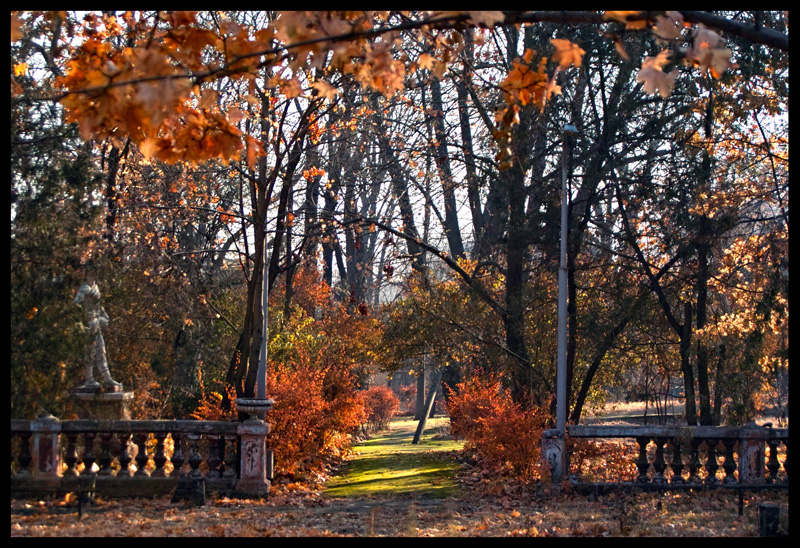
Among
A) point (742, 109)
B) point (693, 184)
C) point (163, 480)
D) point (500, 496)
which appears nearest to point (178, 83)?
point (163, 480)

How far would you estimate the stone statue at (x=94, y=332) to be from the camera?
10039mm

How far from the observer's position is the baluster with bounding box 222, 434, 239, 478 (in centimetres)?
1120

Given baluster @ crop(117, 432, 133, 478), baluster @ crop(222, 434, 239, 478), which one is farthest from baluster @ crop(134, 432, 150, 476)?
baluster @ crop(222, 434, 239, 478)

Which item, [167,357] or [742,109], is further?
[167,357]

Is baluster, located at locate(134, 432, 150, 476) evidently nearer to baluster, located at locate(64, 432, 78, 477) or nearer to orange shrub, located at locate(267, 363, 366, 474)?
baluster, located at locate(64, 432, 78, 477)

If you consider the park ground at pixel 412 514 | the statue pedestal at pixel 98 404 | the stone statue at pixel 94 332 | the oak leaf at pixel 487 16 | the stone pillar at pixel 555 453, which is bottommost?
the park ground at pixel 412 514

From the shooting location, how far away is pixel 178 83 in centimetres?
438

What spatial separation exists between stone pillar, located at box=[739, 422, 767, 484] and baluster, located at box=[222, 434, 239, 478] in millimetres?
7525

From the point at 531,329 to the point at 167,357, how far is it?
26.4ft

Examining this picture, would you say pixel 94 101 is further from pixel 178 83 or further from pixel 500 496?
pixel 500 496

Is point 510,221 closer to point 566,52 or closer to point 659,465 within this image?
point 659,465

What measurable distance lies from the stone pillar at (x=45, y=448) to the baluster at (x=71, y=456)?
20cm

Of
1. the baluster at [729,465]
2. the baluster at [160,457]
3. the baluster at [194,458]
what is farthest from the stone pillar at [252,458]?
the baluster at [729,465]

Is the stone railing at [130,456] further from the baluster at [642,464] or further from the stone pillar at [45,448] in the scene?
the baluster at [642,464]
